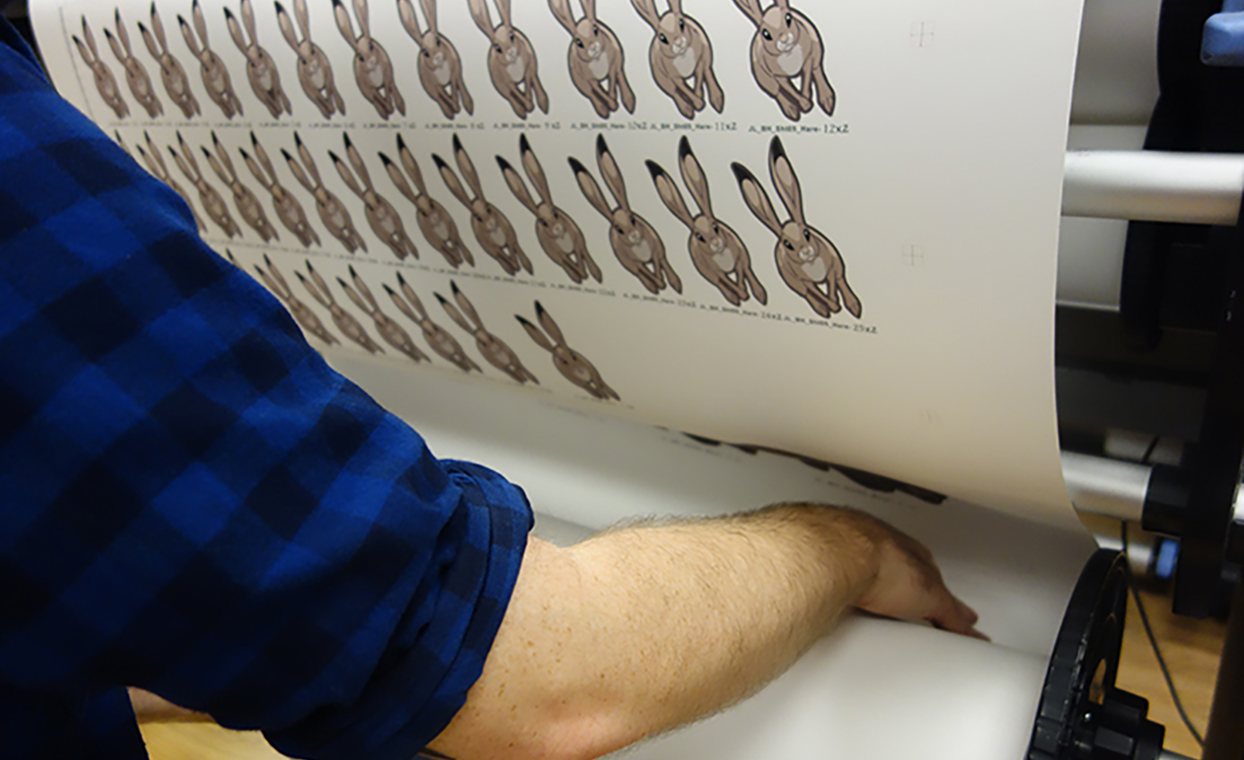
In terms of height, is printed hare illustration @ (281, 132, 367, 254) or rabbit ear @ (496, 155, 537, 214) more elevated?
rabbit ear @ (496, 155, 537, 214)

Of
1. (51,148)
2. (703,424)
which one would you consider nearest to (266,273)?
(703,424)

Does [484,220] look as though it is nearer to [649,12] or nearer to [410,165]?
[410,165]

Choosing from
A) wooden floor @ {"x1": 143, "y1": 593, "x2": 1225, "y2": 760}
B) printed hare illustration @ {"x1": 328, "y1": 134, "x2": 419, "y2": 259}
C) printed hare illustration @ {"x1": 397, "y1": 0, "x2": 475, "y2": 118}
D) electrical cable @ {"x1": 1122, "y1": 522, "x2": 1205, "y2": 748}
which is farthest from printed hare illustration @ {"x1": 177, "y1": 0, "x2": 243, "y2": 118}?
electrical cable @ {"x1": 1122, "y1": 522, "x2": 1205, "y2": 748}

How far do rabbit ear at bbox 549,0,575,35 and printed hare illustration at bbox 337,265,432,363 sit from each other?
13.4 inches

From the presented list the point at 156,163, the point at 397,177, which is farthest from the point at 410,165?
the point at 156,163

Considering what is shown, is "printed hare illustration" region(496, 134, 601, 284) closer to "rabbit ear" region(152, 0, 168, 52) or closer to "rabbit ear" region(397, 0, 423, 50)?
"rabbit ear" region(397, 0, 423, 50)

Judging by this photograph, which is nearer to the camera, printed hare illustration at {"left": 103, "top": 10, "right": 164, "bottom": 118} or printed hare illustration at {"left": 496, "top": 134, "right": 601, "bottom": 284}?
printed hare illustration at {"left": 496, "top": 134, "right": 601, "bottom": 284}

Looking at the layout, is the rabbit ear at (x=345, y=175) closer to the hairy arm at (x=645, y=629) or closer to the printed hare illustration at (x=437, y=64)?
the printed hare illustration at (x=437, y=64)

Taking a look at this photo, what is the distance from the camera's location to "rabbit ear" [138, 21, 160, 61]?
29.2 inches

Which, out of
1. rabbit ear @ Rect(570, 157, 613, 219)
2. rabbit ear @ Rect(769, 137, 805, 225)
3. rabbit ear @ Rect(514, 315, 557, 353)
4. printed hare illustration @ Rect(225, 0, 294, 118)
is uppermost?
printed hare illustration @ Rect(225, 0, 294, 118)

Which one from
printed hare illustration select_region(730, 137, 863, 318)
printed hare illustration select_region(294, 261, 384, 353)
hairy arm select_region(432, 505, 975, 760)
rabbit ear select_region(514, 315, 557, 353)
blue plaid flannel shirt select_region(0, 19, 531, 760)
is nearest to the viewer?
blue plaid flannel shirt select_region(0, 19, 531, 760)

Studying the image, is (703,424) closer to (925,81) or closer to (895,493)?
(895,493)

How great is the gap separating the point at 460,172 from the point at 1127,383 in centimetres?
52

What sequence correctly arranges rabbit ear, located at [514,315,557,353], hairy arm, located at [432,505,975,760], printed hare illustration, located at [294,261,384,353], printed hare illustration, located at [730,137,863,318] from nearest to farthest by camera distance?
hairy arm, located at [432,505,975,760], printed hare illustration, located at [730,137,863,318], rabbit ear, located at [514,315,557,353], printed hare illustration, located at [294,261,384,353]
